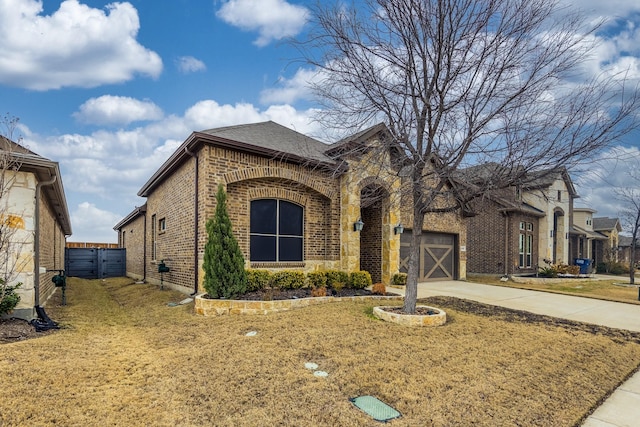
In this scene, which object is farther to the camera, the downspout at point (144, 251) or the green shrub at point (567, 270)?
the green shrub at point (567, 270)

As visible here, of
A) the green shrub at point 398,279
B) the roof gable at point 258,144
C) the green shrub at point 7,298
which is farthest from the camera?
the green shrub at point 398,279

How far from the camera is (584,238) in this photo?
27625 mm

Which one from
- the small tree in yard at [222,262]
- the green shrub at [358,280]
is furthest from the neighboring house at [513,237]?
the small tree in yard at [222,262]

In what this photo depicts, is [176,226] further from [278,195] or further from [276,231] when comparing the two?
[278,195]

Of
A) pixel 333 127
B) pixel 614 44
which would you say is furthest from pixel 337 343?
pixel 614 44

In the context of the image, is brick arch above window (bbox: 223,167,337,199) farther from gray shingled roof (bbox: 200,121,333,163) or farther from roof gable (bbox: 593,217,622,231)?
roof gable (bbox: 593,217,622,231)

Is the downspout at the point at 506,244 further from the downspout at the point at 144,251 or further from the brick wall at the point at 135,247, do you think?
the brick wall at the point at 135,247

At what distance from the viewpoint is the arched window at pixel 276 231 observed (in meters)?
10.3

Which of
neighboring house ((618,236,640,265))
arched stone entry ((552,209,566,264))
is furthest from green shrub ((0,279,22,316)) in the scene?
neighboring house ((618,236,640,265))

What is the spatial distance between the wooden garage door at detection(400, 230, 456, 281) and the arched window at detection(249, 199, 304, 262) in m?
5.22

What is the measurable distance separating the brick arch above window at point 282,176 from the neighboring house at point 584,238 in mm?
22159

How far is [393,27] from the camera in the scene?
6.96 m

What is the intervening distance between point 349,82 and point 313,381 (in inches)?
220

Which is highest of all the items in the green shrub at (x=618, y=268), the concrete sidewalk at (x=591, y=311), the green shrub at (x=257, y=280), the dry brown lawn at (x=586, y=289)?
the green shrub at (x=257, y=280)
